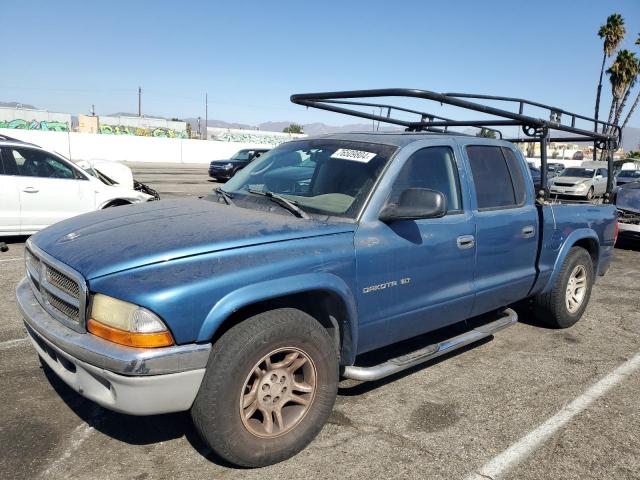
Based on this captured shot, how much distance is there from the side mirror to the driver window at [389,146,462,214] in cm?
20

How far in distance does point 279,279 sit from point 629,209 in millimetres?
9896

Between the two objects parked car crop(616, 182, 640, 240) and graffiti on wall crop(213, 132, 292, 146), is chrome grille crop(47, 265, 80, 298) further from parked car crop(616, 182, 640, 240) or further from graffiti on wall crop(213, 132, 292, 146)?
A: graffiti on wall crop(213, 132, 292, 146)

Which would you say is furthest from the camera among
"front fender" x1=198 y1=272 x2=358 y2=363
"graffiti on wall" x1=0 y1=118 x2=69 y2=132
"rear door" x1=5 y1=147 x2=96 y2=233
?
"graffiti on wall" x1=0 y1=118 x2=69 y2=132

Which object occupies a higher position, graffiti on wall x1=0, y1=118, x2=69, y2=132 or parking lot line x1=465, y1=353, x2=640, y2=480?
graffiti on wall x1=0, y1=118, x2=69, y2=132

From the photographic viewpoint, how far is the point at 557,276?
492cm

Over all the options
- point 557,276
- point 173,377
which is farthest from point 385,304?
point 557,276

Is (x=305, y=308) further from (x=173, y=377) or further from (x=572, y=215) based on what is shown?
(x=572, y=215)

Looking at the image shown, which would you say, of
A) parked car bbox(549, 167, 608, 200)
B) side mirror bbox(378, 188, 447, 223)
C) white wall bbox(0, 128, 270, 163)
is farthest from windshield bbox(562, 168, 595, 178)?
white wall bbox(0, 128, 270, 163)

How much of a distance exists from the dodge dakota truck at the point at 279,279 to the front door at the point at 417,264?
11 mm

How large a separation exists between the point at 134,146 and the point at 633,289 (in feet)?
116

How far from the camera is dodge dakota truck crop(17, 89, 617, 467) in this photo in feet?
8.04

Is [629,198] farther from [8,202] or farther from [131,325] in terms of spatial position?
[8,202]

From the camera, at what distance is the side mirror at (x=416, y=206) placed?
312cm

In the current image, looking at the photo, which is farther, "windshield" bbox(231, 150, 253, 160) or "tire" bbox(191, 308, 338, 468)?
"windshield" bbox(231, 150, 253, 160)
